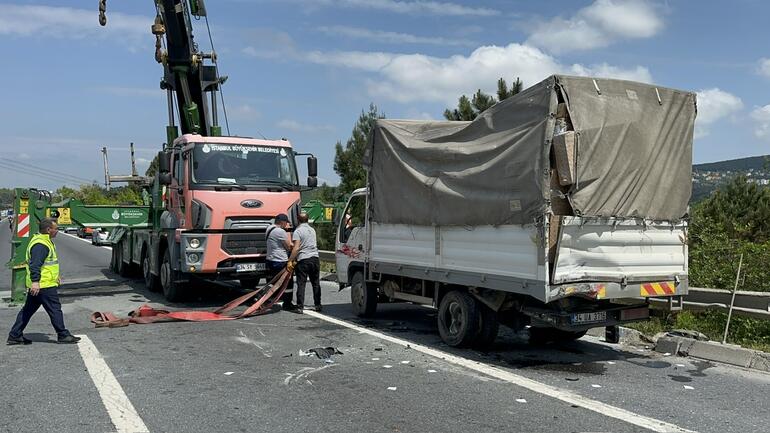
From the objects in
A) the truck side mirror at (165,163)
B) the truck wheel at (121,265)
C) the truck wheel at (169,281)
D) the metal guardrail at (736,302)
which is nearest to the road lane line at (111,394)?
the truck wheel at (169,281)

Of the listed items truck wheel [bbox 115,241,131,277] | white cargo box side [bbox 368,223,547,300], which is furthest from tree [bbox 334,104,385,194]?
white cargo box side [bbox 368,223,547,300]

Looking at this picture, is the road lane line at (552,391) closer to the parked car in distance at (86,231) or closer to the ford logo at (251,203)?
the ford logo at (251,203)

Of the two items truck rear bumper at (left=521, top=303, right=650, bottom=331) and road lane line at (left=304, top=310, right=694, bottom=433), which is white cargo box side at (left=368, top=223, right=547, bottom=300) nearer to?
truck rear bumper at (left=521, top=303, right=650, bottom=331)

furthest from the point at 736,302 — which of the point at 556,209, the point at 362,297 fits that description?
the point at 362,297

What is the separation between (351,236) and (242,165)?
2613mm

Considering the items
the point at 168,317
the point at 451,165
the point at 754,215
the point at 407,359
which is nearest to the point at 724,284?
the point at 451,165

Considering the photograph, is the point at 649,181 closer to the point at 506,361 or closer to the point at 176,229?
the point at 506,361

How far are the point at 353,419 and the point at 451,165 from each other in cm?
392

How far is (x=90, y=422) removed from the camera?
495 centimetres

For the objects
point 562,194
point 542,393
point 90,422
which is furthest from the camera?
point 562,194

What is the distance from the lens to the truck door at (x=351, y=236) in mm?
10008

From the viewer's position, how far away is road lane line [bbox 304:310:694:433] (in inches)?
195

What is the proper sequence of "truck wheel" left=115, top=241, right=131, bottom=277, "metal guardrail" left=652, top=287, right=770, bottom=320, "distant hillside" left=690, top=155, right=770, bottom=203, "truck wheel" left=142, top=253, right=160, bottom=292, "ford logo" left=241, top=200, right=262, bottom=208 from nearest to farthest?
"metal guardrail" left=652, top=287, right=770, bottom=320 < "ford logo" left=241, top=200, right=262, bottom=208 < "truck wheel" left=142, top=253, right=160, bottom=292 < "truck wheel" left=115, top=241, right=131, bottom=277 < "distant hillside" left=690, top=155, right=770, bottom=203

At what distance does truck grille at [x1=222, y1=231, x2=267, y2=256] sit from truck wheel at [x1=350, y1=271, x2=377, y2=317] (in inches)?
77.5
